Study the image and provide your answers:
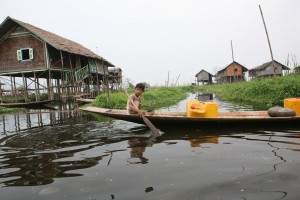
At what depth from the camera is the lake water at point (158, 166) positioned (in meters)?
2.87

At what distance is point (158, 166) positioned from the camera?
12.3 feet

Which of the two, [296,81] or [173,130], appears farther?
[296,81]

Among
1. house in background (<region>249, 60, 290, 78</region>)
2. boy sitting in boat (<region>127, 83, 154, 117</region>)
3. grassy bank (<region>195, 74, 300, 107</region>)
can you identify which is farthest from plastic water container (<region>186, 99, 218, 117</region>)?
house in background (<region>249, 60, 290, 78</region>)

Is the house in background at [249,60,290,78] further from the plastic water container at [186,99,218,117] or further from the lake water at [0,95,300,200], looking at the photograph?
the lake water at [0,95,300,200]

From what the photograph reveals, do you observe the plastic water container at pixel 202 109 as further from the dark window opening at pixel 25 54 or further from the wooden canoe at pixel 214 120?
the dark window opening at pixel 25 54

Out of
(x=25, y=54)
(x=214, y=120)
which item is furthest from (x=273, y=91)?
(x=25, y=54)

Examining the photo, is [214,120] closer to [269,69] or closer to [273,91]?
[273,91]

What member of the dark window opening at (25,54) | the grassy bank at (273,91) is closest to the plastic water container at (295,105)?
the grassy bank at (273,91)

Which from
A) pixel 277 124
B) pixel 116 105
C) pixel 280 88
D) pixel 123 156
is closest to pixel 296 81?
pixel 280 88

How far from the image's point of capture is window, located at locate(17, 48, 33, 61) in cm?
1762

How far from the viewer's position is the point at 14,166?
403 cm

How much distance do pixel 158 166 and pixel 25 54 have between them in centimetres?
1736

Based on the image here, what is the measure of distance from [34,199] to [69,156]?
5.53 feet

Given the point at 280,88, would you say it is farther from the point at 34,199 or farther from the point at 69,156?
the point at 34,199
